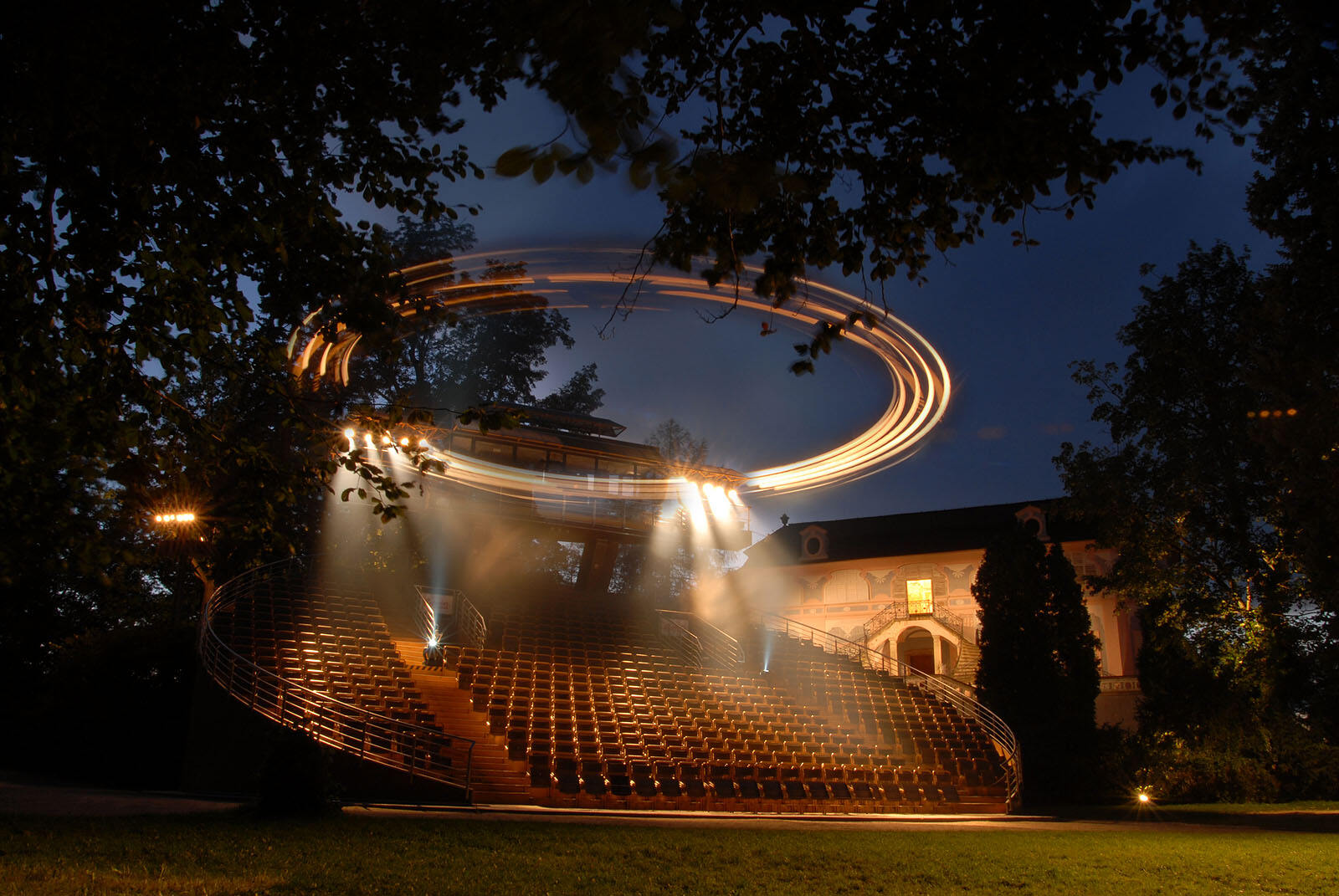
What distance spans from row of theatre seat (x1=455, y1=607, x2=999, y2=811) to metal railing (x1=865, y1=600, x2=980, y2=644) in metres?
9.43

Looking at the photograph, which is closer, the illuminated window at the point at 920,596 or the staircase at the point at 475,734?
the staircase at the point at 475,734

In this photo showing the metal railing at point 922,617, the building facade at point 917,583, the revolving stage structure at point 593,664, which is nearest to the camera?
the revolving stage structure at point 593,664

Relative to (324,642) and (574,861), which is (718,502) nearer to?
(324,642)

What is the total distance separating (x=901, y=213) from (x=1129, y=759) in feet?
80.4

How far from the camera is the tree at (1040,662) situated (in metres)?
24.7

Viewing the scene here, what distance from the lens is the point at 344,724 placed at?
15805mm

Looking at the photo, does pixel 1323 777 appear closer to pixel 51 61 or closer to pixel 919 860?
pixel 919 860

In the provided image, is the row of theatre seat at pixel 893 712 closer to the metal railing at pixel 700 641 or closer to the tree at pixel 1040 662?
the metal railing at pixel 700 641

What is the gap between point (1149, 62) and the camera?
19.4 ft

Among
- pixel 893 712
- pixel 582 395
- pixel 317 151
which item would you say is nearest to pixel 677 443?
pixel 582 395

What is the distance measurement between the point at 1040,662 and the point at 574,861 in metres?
20.6

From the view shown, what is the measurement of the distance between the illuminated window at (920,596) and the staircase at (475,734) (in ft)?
73.1

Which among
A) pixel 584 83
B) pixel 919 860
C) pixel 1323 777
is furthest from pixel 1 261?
pixel 1323 777

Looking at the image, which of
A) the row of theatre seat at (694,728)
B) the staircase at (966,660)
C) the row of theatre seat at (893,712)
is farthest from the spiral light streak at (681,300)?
the staircase at (966,660)
